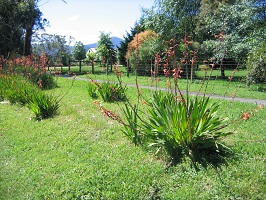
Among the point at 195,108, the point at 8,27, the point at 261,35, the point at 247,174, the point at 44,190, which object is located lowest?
the point at 44,190

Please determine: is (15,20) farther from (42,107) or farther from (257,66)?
(257,66)

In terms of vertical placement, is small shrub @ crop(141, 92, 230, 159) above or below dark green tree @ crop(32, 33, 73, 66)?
below

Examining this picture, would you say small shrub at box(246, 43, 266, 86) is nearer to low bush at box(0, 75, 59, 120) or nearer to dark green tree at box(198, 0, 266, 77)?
dark green tree at box(198, 0, 266, 77)

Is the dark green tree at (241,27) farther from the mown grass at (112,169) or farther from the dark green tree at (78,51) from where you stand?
the dark green tree at (78,51)

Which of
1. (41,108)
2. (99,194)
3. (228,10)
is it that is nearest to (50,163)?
(99,194)

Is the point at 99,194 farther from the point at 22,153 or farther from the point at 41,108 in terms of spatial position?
the point at 41,108

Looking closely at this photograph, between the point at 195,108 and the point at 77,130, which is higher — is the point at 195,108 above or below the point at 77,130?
above

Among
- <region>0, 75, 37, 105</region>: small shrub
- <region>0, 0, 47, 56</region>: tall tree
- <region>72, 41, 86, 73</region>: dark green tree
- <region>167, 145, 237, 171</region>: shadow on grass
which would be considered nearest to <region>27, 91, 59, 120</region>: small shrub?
<region>0, 75, 37, 105</region>: small shrub

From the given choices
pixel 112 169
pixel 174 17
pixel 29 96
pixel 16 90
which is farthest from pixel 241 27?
pixel 112 169

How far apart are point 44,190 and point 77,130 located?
7.28 feet

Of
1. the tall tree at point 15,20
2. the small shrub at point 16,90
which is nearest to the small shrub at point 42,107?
the small shrub at point 16,90

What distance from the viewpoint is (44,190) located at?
3.50m

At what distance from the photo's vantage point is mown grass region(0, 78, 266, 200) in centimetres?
326

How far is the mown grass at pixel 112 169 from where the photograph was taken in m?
3.26
